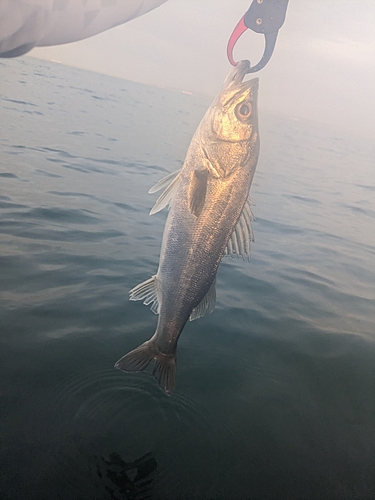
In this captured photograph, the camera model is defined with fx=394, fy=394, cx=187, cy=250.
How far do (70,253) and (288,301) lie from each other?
10.2 feet

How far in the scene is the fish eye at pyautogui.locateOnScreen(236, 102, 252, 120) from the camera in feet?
8.00

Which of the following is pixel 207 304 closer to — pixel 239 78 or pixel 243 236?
pixel 243 236

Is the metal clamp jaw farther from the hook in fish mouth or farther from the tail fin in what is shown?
the tail fin

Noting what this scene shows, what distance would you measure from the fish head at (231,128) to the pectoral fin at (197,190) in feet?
0.34

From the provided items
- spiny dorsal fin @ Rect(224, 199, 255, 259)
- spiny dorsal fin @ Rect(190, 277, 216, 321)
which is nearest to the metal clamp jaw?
spiny dorsal fin @ Rect(224, 199, 255, 259)

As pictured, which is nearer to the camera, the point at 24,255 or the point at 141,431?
the point at 141,431

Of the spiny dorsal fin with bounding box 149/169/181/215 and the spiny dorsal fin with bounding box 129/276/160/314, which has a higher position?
the spiny dorsal fin with bounding box 149/169/181/215

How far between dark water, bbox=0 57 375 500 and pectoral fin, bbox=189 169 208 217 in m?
0.82

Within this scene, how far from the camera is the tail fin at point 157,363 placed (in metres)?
2.61

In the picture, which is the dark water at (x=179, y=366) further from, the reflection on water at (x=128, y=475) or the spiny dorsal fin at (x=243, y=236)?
the spiny dorsal fin at (x=243, y=236)

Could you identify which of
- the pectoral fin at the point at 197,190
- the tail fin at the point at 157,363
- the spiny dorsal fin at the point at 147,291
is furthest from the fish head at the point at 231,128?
the tail fin at the point at 157,363

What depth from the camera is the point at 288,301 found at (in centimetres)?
554

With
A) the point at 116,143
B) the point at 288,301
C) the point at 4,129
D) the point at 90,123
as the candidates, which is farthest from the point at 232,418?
the point at 90,123

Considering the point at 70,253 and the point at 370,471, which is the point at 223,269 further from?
the point at 370,471
